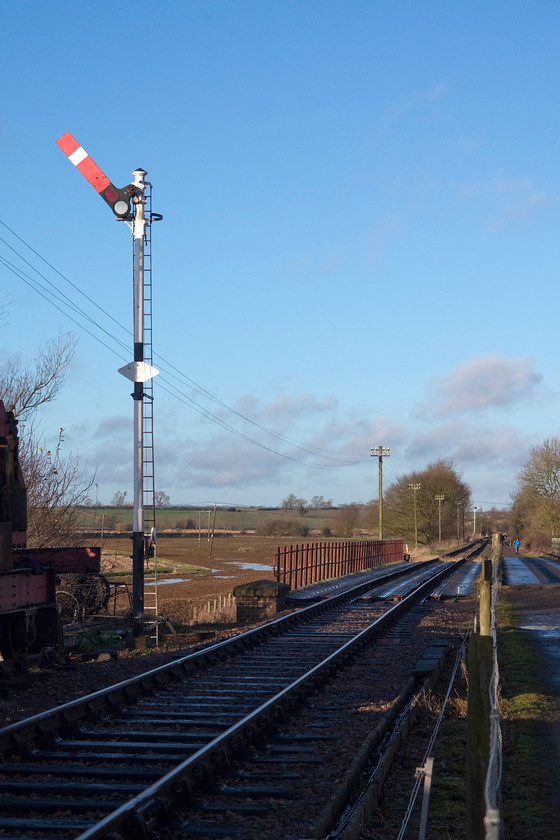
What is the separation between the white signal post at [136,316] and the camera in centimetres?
1705

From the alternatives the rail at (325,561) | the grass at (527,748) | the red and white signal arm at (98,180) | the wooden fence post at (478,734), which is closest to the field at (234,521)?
the rail at (325,561)

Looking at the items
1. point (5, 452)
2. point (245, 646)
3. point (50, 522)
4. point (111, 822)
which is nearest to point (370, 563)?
point (50, 522)

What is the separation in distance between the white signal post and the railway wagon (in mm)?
3461

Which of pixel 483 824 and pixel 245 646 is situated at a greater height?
pixel 483 824

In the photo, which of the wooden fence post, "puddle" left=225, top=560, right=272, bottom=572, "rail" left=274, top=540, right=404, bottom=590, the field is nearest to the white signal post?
"rail" left=274, top=540, right=404, bottom=590

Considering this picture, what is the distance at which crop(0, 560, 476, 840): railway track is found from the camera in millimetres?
5684

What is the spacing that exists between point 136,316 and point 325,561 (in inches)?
881

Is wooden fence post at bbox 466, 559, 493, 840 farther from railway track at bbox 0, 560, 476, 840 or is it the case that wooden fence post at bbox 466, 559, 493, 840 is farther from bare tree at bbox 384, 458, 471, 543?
bare tree at bbox 384, 458, 471, 543

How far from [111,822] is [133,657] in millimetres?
8914

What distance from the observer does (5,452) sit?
1236 centimetres

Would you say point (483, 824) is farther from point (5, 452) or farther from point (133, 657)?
point (133, 657)

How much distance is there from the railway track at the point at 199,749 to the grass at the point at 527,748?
1.26 meters

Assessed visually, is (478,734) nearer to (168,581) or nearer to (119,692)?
(119,692)

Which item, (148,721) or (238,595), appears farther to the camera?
(238,595)
